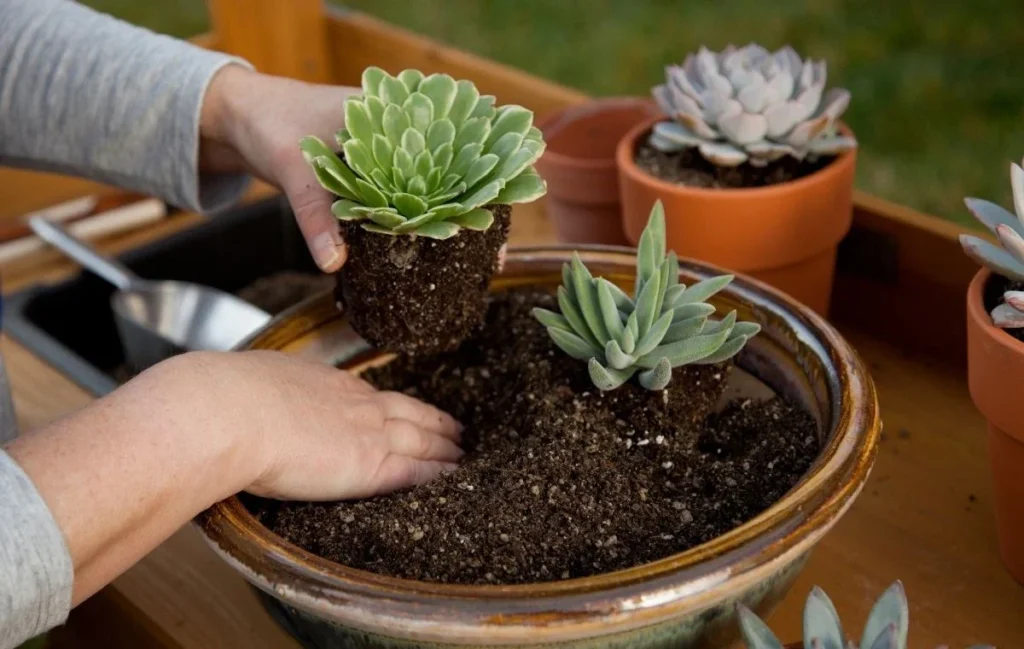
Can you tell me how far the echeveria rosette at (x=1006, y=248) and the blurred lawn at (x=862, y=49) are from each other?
122cm

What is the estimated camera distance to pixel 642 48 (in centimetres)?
236

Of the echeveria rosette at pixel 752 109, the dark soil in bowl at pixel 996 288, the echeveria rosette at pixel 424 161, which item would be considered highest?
the echeveria rosette at pixel 424 161

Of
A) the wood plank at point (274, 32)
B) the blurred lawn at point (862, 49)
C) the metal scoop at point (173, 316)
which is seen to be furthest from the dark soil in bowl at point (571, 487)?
the blurred lawn at point (862, 49)

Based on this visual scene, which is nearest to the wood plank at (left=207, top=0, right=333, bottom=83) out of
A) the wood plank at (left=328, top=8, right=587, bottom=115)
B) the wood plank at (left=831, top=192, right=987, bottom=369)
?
the wood plank at (left=328, top=8, right=587, bottom=115)

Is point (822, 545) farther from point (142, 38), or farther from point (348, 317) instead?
point (142, 38)

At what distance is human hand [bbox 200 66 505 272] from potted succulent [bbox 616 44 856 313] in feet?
0.62

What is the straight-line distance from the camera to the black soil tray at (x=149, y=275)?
997mm

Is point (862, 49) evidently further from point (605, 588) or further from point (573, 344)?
point (605, 588)

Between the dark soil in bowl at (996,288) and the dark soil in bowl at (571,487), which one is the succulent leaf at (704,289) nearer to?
the dark soil in bowl at (571,487)

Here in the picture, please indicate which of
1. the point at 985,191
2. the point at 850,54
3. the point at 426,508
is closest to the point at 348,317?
the point at 426,508

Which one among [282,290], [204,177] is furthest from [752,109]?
[282,290]

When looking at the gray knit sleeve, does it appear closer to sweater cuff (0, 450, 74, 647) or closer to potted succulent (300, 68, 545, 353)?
potted succulent (300, 68, 545, 353)

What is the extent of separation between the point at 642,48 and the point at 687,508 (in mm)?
1926

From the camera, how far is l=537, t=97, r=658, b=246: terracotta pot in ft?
3.06
